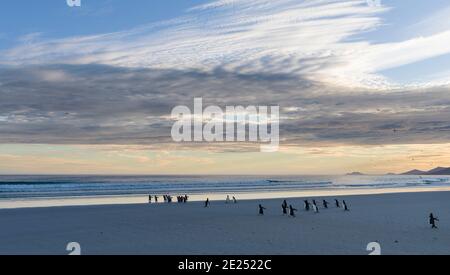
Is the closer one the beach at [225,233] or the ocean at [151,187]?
the beach at [225,233]

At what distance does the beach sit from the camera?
18391mm

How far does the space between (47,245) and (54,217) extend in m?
12.1

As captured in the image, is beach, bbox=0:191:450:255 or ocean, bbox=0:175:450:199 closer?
beach, bbox=0:191:450:255

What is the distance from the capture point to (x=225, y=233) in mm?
22344

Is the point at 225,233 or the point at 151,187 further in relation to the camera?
the point at 151,187

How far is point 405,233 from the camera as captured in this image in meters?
22.6

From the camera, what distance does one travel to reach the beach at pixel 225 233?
18.4 meters

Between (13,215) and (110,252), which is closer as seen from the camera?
(110,252)

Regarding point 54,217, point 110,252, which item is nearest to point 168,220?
point 54,217
